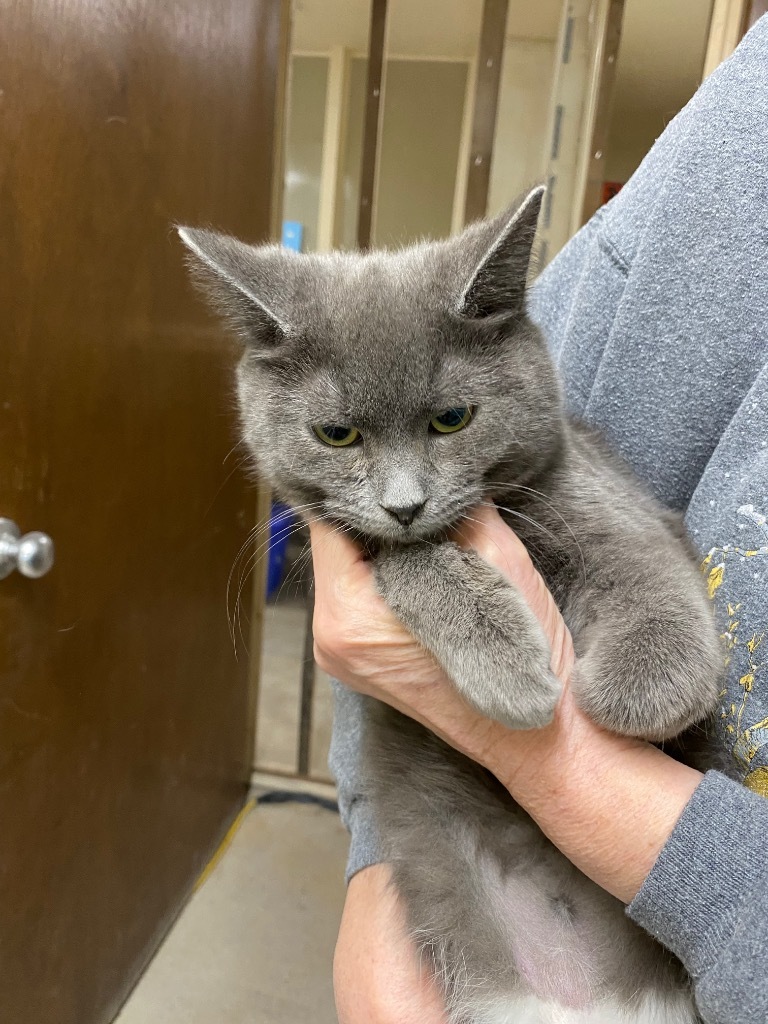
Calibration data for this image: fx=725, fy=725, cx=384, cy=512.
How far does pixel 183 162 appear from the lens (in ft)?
4.67

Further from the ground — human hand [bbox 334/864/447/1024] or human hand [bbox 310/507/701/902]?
human hand [bbox 310/507/701/902]

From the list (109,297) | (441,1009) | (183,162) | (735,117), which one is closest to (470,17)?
(183,162)

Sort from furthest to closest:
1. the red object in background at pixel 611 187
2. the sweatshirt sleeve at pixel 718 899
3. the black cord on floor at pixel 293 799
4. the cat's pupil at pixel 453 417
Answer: the black cord on floor at pixel 293 799 < the red object in background at pixel 611 187 < the cat's pupil at pixel 453 417 < the sweatshirt sleeve at pixel 718 899

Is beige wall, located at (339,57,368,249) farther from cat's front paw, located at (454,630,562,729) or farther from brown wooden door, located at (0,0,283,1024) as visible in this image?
cat's front paw, located at (454,630,562,729)

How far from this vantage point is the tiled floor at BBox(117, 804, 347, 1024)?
5.05 ft

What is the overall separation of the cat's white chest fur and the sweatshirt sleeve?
0.46 ft

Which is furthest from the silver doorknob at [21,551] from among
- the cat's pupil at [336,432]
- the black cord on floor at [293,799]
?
the black cord on floor at [293,799]

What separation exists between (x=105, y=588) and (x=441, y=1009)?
0.91 metres

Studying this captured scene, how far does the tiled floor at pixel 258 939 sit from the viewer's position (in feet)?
5.05

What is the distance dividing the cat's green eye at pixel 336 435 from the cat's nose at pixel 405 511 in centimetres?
9

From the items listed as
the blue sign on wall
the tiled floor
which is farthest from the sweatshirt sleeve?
the blue sign on wall

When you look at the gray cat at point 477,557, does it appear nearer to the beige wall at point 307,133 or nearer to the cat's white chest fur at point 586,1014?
the cat's white chest fur at point 586,1014

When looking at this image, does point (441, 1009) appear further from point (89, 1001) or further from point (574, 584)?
point (89, 1001)

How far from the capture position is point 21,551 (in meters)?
1.09
